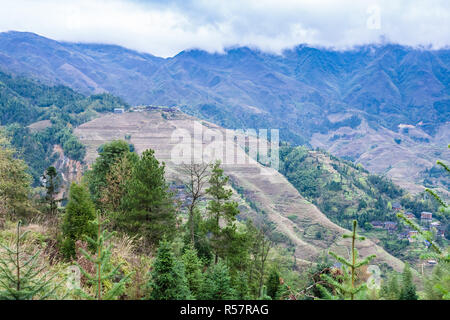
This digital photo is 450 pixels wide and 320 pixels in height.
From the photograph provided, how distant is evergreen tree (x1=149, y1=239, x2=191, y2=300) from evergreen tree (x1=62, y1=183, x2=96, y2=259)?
5.04 m

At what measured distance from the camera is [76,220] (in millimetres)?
12227

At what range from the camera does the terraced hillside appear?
62.8 m

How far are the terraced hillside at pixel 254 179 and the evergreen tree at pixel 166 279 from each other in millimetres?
33785

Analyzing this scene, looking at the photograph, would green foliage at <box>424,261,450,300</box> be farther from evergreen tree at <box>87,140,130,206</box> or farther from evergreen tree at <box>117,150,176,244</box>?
evergreen tree at <box>87,140,130,206</box>

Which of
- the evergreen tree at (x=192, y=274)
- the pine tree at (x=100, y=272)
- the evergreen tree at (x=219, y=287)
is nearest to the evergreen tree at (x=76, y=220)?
the evergreen tree at (x=192, y=274)

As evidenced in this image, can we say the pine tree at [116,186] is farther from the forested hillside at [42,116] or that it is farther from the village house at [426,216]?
the village house at [426,216]

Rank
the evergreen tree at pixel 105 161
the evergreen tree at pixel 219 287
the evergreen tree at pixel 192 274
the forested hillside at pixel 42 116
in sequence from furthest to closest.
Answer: the forested hillside at pixel 42 116 < the evergreen tree at pixel 105 161 < the evergreen tree at pixel 192 274 < the evergreen tree at pixel 219 287

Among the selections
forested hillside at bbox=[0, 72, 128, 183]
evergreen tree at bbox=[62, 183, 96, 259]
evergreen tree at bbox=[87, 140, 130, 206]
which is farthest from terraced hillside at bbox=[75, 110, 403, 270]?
evergreen tree at bbox=[62, 183, 96, 259]

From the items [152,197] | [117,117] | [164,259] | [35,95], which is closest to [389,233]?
[152,197]

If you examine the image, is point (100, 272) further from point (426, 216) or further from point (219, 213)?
point (426, 216)

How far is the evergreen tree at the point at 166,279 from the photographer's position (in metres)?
7.52

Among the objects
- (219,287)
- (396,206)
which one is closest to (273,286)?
(219,287)
